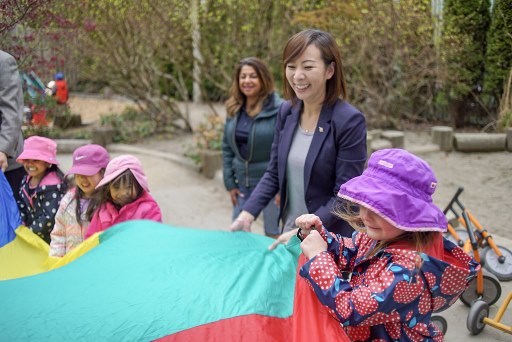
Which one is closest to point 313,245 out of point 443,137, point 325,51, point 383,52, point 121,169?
point 325,51

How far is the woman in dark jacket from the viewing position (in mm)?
4039

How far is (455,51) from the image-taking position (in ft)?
16.4

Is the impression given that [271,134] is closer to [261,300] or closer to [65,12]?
[261,300]

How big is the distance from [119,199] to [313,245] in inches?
61.8

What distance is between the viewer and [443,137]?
5477 millimetres

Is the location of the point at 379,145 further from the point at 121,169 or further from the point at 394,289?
the point at 394,289

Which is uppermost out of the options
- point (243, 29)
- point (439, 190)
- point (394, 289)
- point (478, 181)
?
point (243, 29)

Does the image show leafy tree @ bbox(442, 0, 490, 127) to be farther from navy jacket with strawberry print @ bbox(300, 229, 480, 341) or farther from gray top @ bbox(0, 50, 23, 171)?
gray top @ bbox(0, 50, 23, 171)

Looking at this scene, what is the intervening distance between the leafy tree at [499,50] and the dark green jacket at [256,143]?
1.54 m

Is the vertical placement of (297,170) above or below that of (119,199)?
above

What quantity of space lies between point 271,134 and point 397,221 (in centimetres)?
246

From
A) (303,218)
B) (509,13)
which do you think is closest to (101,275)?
(303,218)

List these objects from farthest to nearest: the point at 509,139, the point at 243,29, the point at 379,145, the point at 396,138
Result: the point at 243,29 → the point at 396,138 → the point at 379,145 → the point at 509,139

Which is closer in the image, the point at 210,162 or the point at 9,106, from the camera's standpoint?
the point at 9,106
